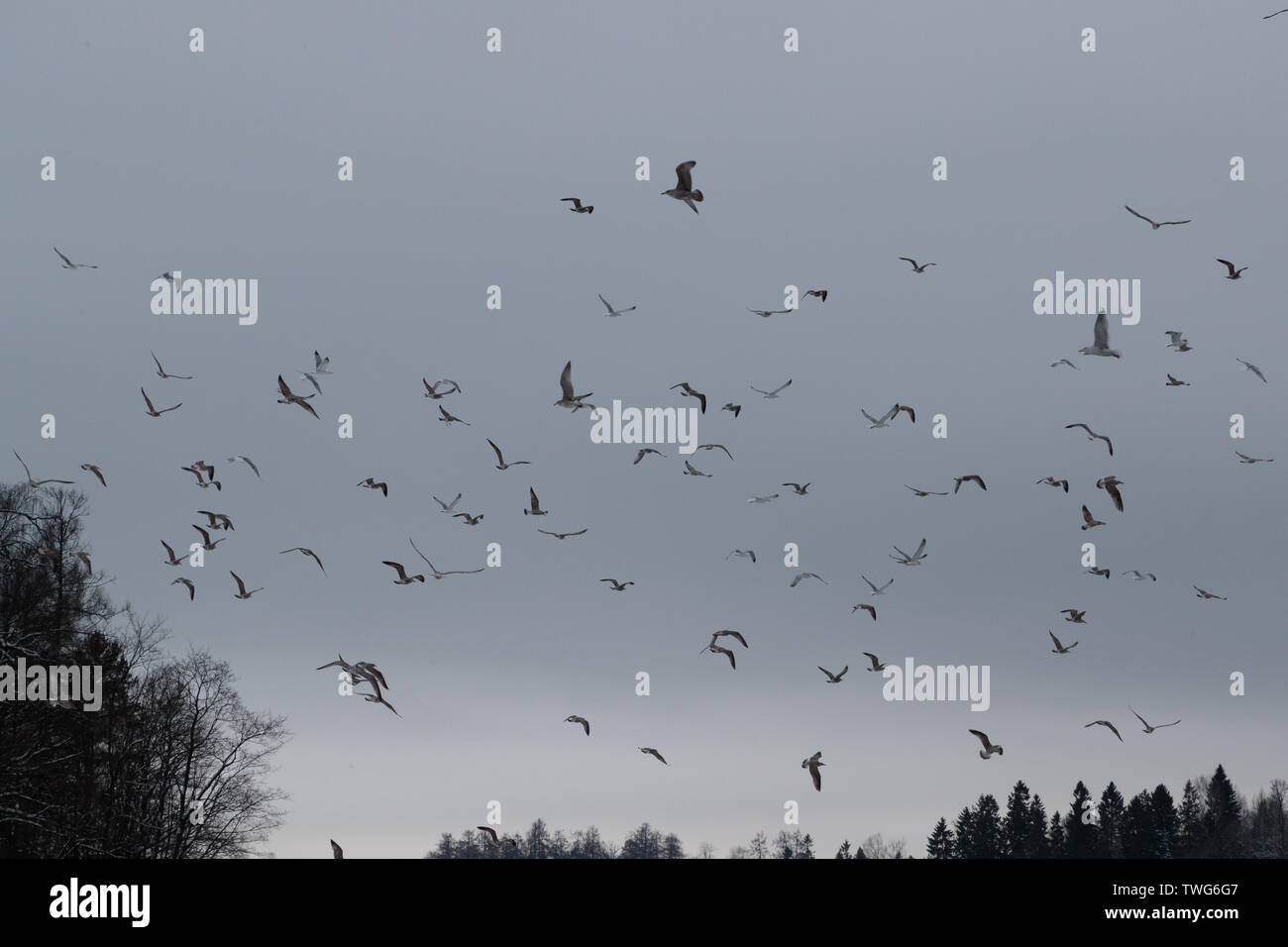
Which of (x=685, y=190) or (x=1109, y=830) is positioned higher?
(x=685, y=190)

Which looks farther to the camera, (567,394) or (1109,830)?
(1109,830)

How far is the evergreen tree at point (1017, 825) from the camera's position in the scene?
109 meters

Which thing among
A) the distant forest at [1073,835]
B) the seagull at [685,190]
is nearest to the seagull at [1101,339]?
the seagull at [685,190]

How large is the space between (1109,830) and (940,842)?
13.1 m

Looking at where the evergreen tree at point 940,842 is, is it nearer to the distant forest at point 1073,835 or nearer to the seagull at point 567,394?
the distant forest at point 1073,835

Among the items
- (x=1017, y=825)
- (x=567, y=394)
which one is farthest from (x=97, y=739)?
(x=1017, y=825)

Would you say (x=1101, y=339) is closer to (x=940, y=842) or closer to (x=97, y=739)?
(x=97, y=739)

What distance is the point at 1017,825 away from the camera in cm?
11056

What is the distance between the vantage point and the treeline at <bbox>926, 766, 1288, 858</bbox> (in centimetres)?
10675

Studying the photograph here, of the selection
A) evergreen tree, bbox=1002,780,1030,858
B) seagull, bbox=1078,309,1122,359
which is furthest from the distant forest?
seagull, bbox=1078,309,1122,359

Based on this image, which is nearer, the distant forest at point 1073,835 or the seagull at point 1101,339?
the seagull at point 1101,339

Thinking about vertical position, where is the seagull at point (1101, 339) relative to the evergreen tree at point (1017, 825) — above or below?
above

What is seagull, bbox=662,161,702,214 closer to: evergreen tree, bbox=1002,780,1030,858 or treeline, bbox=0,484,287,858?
treeline, bbox=0,484,287,858
